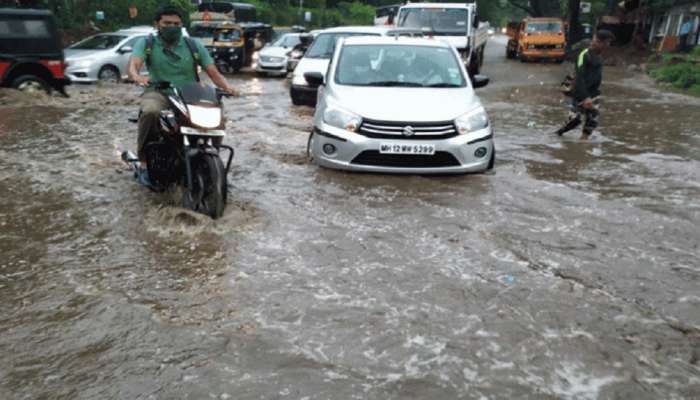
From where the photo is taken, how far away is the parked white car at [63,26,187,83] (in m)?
16.0

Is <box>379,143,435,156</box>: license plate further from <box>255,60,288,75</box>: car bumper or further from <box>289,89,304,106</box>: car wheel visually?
<box>255,60,288,75</box>: car bumper

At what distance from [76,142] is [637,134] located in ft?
30.4

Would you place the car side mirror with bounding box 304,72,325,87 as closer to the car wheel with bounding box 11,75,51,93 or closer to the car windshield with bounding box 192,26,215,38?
the car wheel with bounding box 11,75,51,93

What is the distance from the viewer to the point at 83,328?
11.6 ft

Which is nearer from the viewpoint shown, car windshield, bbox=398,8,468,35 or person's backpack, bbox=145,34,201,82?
person's backpack, bbox=145,34,201,82

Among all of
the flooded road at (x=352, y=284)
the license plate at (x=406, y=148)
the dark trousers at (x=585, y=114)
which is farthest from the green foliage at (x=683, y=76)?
the license plate at (x=406, y=148)

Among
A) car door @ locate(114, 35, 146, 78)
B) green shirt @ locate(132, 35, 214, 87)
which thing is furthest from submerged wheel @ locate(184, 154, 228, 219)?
car door @ locate(114, 35, 146, 78)

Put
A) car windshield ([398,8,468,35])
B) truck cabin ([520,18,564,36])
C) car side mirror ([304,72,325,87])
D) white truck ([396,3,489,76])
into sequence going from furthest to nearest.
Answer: truck cabin ([520,18,564,36])
car windshield ([398,8,468,35])
white truck ([396,3,489,76])
car side mirror ([304,72,325,87])

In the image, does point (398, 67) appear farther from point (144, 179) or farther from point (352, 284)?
point (352, 284)

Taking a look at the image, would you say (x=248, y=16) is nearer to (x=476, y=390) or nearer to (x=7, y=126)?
(x=7, y=126)

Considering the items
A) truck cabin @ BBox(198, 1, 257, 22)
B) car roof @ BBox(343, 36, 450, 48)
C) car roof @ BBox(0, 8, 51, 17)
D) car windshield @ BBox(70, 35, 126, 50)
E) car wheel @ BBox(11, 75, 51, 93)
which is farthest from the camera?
truck cabin @ BBox(198, 1, 257, 22)

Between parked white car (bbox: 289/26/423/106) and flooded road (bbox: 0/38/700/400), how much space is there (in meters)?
5.00

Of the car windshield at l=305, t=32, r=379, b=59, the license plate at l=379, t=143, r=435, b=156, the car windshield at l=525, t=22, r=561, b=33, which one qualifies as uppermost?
the car windshield at l=305, t=32, r=379, b=59

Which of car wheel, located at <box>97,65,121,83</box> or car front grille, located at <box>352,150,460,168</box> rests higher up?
car front grille, located at <box>352,150,460,168</box>
